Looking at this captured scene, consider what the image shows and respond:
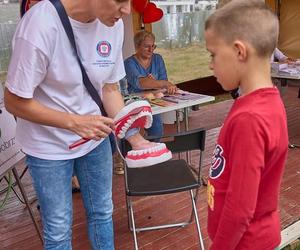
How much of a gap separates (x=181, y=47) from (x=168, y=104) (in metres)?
3.88

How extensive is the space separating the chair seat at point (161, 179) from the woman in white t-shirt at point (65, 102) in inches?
20.1

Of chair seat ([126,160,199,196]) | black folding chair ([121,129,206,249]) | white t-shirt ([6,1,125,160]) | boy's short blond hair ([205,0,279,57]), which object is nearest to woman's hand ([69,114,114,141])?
white t-shirt ([6,1,125,160])

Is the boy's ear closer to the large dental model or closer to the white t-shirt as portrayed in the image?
the large dental model

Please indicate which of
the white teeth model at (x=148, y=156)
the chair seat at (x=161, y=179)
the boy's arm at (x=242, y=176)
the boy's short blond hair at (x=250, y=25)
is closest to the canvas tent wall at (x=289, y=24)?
the chair seat at (x=161, y=179)

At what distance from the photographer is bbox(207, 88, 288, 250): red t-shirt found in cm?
93

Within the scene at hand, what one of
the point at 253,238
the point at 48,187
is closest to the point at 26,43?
the point at 48,187

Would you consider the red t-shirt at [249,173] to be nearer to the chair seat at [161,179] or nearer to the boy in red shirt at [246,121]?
the boy in red shirt at [246,121]

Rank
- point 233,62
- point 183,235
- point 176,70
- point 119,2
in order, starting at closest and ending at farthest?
point 233,62
point 119,2
point 183,235
point 176,70

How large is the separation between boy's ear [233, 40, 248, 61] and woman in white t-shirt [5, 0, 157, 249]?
43 cm

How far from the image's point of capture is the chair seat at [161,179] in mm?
2092

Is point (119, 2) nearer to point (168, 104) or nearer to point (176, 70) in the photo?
point (168, 104)

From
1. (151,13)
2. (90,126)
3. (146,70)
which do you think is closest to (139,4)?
(151,13)

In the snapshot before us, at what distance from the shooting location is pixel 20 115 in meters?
1.24

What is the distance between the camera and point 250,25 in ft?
3.07
